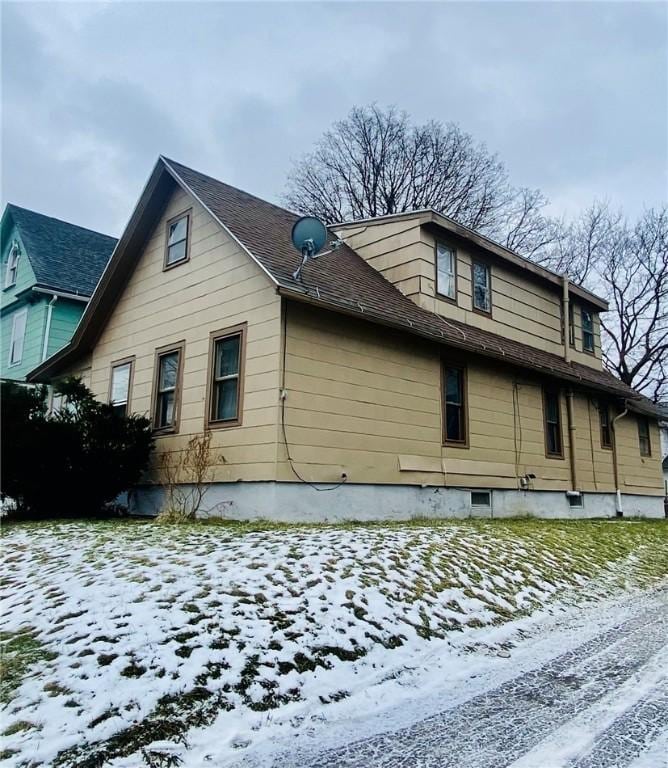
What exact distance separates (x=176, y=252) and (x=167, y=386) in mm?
2605

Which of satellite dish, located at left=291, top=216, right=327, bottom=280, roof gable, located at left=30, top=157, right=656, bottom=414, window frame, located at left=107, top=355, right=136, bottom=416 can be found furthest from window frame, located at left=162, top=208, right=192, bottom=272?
satellite dish, located at left=291, top=216, right=327, bottom=280

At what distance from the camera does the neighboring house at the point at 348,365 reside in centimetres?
827

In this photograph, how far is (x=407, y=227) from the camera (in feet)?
37.2

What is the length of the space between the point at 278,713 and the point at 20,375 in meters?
16.6

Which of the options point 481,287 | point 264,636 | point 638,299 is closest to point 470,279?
point 481,287

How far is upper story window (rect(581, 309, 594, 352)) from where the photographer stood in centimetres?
1542

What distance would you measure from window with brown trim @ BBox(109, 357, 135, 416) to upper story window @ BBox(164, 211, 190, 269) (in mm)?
2201

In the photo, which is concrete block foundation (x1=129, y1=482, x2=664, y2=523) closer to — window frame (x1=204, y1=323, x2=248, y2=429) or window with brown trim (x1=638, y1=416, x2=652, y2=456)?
window frame (x1=204, y1=323, x2=248, y2=429)

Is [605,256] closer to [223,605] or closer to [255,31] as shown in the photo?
[255,31]

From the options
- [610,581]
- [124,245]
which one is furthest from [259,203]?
[610,581]

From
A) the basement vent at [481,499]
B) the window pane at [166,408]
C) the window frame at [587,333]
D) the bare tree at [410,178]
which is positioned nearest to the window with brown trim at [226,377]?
the window pane at [166,408]

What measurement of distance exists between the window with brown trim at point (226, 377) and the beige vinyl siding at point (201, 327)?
148 mm

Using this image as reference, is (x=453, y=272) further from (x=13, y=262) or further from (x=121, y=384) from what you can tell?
(x=13, y=262)

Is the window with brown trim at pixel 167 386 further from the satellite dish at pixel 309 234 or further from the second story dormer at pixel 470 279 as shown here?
the second story dormer at pixel 470 279
